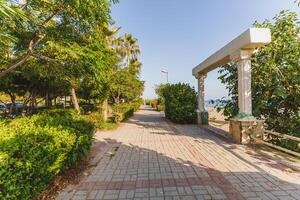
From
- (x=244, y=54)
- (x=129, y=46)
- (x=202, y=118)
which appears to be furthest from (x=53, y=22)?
(x=129, y=46)

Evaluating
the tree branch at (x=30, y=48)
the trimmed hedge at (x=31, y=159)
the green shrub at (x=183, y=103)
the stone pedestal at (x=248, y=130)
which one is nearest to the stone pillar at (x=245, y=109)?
the stone pedestal at (x=248, y=130)

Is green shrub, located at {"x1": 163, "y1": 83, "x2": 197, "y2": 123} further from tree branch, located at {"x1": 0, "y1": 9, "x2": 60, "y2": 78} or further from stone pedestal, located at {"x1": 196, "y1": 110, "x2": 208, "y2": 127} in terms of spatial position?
tree branch, located at {"x1": 0, "y1": 9, "x2": 60, "y2": 78}

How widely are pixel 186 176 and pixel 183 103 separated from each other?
36.9 feet

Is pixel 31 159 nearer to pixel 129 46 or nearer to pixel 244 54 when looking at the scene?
pixel 244 54

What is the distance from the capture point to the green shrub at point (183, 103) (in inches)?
618

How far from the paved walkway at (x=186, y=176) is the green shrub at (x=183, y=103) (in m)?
7.92

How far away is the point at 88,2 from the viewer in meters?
5.46

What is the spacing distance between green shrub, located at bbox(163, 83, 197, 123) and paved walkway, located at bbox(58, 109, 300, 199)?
7.92 metres

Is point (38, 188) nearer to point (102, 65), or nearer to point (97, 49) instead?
point (102, 65)

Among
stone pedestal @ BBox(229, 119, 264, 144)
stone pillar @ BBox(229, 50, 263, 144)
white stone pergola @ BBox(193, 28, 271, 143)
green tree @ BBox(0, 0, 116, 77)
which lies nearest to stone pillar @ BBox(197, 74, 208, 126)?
white stone pergola @ BBox(193, 28, 271, 143)

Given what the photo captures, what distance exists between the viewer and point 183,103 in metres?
16.1

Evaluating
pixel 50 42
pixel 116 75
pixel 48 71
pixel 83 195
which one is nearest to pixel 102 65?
pixel 50 42

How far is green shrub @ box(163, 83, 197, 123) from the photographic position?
15.7 metres

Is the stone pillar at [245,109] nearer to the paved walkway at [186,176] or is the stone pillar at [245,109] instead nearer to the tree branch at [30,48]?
the paved walkway at [186,176]
